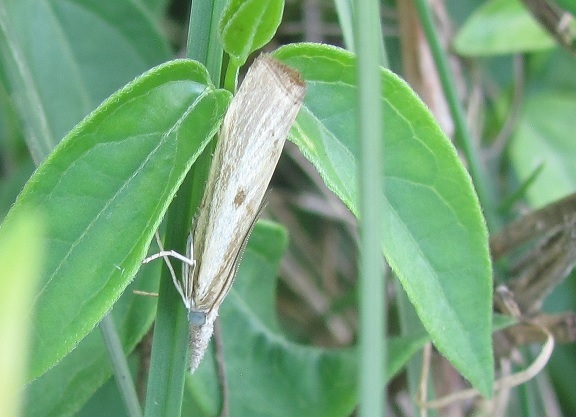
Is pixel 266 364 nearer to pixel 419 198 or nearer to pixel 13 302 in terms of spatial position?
pixel 419 198

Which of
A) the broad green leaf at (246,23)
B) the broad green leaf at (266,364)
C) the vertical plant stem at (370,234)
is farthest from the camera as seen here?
the broad green leaf at (266,364)

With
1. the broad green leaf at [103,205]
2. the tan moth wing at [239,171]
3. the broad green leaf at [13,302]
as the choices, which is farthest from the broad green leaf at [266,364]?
the broad green leaf at [13,302]

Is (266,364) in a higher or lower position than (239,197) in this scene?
lower

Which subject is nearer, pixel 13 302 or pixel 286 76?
pixel 13 302

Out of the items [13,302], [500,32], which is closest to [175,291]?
[13,302]

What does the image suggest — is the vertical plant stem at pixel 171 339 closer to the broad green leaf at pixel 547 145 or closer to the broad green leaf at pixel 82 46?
the broad green leaf at pixel 82 46

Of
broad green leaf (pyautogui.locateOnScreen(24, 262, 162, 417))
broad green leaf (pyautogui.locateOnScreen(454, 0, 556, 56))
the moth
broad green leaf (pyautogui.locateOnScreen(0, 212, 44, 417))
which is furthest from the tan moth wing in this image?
broad green leaf (pyautogui.locateOnScreen(454, 0, 556, 56))
